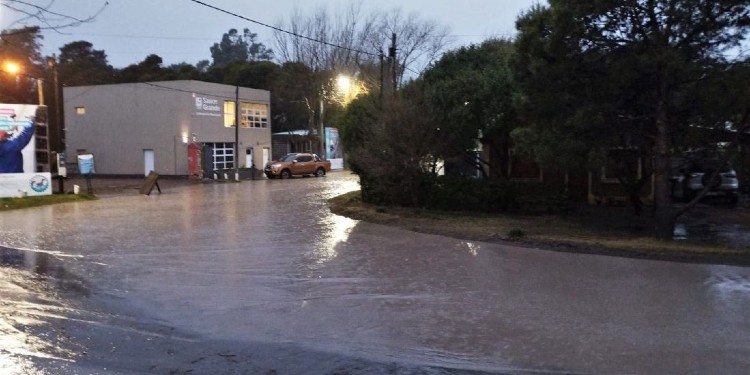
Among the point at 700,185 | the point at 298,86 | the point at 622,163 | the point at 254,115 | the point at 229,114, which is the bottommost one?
the point at 700,185

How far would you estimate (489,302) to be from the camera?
888 centimetres

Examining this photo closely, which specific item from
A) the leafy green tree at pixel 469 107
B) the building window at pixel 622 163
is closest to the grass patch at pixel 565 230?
the building window at pixel 622 163

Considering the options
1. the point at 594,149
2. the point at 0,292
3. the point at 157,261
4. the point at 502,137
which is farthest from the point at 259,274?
the point at 502,137

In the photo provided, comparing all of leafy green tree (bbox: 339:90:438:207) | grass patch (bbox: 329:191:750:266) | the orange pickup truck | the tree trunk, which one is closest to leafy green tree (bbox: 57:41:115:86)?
the orange pickup truck

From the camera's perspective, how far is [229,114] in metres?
52.7

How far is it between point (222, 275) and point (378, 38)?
1727 inches

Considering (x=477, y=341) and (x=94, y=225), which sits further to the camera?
(x=94, y=225)

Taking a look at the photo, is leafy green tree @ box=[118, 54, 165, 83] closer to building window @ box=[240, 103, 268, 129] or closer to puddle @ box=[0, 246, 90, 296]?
building window @ box=[240, 103, 268, 129]

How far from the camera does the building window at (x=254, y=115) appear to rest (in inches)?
2149

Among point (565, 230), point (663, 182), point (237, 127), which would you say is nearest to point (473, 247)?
point (565, 230)

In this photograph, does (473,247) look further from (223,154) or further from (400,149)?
(223,154)

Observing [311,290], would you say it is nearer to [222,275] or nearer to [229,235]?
[222,275]

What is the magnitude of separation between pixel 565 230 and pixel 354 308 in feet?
30.0

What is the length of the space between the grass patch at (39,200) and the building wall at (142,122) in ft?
62.6
